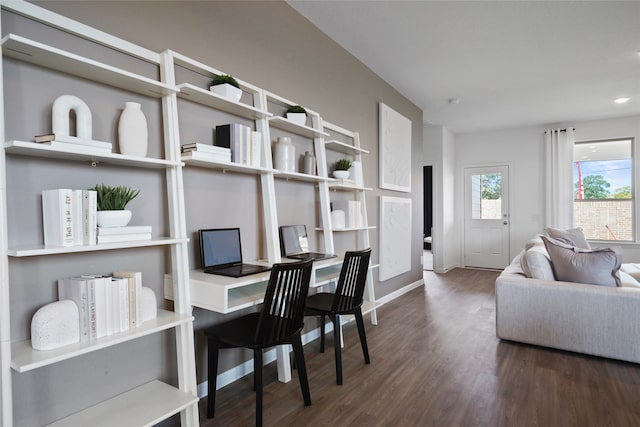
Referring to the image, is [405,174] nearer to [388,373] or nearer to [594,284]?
[594,284]

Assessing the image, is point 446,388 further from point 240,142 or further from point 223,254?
point 240,142

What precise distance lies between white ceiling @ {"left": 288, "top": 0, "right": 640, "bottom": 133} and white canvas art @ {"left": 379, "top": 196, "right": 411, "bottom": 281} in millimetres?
1580

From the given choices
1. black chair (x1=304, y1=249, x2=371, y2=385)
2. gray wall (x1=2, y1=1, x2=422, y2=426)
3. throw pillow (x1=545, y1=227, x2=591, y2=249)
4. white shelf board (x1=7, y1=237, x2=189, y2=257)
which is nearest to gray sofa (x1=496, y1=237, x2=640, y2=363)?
throw pillow (x1=545, y1=227, x2=591, y2=249)

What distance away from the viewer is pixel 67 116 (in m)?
1.47

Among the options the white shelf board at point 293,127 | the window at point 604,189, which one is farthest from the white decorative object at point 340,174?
the window at point 604,189

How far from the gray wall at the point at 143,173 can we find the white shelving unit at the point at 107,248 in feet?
0.16

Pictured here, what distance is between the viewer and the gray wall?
1.47 meters

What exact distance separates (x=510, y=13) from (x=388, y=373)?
3.05 metres

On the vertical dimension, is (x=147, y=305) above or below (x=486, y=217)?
below

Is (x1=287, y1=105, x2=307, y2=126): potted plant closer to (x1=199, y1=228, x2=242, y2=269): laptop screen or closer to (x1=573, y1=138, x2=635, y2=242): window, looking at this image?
(x1=199, y1=228, x2=242, y2=269): laptop screen

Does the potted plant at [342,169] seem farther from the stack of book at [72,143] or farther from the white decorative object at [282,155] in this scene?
the stack of book at [72,143]

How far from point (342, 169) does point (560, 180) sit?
5015mm

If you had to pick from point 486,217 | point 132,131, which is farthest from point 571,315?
point 486,217

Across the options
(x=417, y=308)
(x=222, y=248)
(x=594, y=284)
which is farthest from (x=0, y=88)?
(x=417, y=308)
